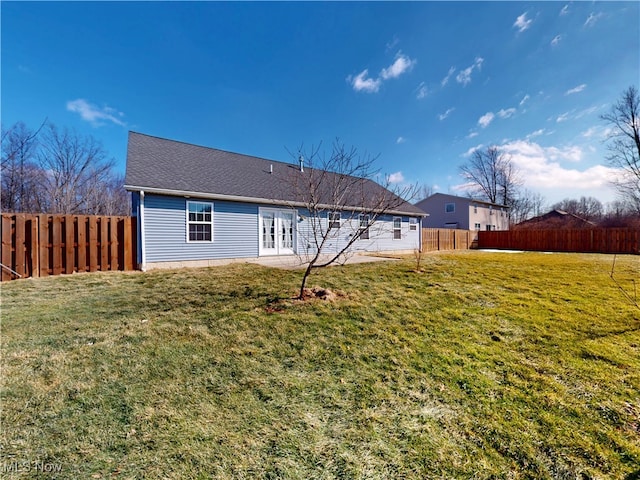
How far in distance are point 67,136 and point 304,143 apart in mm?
22460

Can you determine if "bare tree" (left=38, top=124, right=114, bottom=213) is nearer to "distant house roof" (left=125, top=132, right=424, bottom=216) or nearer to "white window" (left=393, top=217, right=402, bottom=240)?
"distant house roof" (left=125, top=132, right=424, bottom=216)

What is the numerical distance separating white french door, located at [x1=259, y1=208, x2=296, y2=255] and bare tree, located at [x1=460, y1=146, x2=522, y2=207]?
33.7 metres

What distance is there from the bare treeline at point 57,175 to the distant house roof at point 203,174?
8325mm

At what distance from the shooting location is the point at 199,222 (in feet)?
30.7

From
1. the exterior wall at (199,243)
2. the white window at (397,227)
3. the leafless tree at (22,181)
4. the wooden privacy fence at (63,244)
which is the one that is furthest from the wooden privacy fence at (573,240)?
the leafless tree at (22,181)

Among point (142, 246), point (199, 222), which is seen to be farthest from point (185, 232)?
point (142, 246)

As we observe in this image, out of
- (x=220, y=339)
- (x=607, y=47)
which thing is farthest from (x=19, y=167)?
(x=607, y=47)

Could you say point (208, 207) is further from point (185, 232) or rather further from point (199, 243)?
point (199, 243)

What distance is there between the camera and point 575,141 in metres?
10.9

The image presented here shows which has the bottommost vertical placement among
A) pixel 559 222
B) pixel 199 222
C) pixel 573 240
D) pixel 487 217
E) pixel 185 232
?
pixel 573 240

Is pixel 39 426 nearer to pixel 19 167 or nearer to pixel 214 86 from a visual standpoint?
pixel 214 86

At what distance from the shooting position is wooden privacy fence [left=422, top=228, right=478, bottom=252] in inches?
732

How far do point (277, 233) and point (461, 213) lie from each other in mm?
23832

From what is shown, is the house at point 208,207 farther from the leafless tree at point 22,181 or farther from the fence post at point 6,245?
the leafless tree at point 22,181
